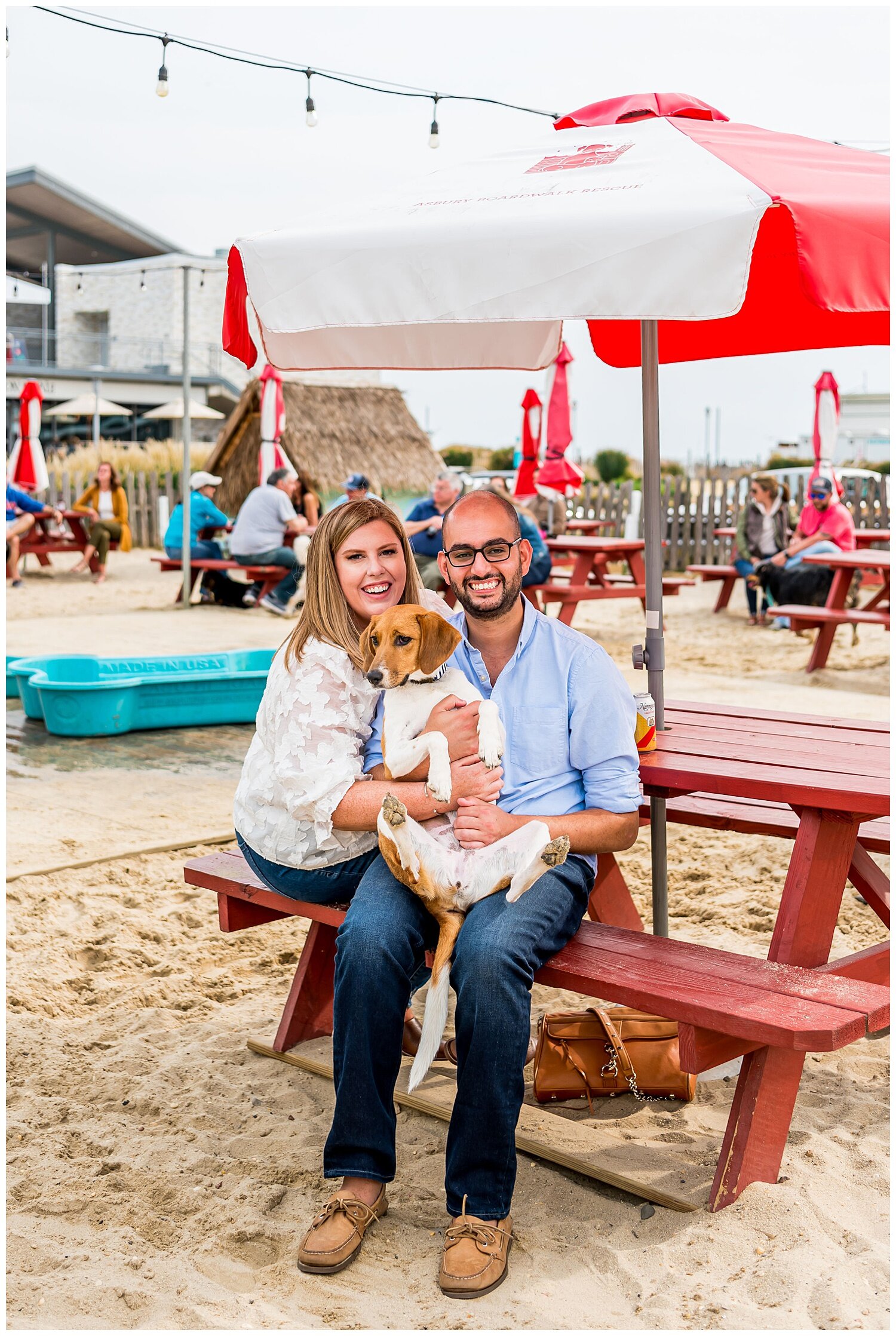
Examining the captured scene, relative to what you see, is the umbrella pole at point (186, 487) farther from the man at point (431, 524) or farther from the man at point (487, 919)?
the man at point (487, 919)

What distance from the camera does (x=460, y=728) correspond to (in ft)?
9.29

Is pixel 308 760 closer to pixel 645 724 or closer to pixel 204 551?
pixel 645 724

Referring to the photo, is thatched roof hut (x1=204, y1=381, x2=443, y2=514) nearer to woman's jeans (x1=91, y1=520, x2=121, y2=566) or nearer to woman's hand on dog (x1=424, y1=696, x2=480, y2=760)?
woman's jeans (x1=91, y1=520, x2=121, y2=566)

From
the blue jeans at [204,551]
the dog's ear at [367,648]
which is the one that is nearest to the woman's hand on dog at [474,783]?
the dog's ear at [367,648]

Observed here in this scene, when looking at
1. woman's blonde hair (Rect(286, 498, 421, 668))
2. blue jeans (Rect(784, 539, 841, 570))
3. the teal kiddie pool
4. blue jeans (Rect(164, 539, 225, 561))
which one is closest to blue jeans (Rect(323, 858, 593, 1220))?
woman's blonde hair (Rect(286, 498, 421, 668))

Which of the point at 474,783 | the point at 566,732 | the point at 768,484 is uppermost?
the point at 768,484

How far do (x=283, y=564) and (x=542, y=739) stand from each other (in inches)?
427

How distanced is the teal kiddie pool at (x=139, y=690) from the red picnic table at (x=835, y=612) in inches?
178

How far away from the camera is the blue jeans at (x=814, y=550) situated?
1238 cm

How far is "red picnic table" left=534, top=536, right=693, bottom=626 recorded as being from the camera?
11.2 metres

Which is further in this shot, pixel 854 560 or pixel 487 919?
pixel 854 560

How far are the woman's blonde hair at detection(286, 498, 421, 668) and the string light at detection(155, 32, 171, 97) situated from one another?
650 cm

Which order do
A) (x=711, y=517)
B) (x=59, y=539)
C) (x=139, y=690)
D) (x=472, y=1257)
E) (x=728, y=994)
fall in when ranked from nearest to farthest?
1. (x=472, y=1257)
2. (x=728, y=994)
3. (x=139, y=690)
4. (x=59, y=539)
5. (x=711, y=517)

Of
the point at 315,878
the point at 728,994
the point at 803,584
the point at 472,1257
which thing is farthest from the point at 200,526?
the point at 472,1257
